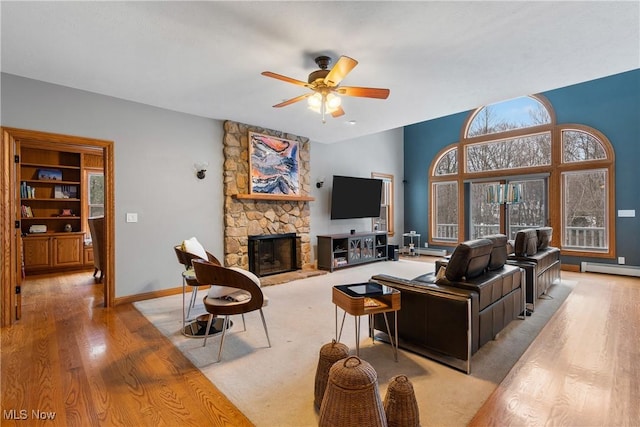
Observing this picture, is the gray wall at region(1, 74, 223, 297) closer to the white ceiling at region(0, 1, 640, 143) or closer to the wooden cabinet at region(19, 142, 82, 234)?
the white ceiling at region(0, 1, 640, 143)

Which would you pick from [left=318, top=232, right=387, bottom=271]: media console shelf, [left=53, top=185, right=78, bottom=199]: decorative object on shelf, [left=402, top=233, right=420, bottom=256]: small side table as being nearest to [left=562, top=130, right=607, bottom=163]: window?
[left=402, top=233, right=420, bottom=256]: small side table

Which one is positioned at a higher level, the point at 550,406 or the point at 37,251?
the point at 37,251

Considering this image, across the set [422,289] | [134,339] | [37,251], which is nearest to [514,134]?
[422,289]

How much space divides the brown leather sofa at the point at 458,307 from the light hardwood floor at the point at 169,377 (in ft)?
1.13

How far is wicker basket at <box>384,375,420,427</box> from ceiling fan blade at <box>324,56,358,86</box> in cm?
223

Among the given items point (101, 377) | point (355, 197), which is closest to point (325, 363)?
point (101, 377)

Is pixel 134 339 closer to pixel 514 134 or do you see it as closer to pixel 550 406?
pixel 550 406

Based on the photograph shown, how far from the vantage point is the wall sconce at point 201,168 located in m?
4.56

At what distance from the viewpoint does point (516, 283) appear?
3014mm

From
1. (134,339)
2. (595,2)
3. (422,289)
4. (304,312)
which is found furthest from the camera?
(304,312)

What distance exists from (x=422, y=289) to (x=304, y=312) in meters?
1.62

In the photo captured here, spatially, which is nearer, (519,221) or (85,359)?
(85,359)

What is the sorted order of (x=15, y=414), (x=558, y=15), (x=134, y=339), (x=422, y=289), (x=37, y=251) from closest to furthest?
(x=15, y=414)
(x=558, y=15)
(x=422, y=289)
(x=134, y=339)
(x=37, y=251)

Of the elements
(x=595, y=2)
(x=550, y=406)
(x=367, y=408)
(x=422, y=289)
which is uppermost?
(x=595, y=2)
